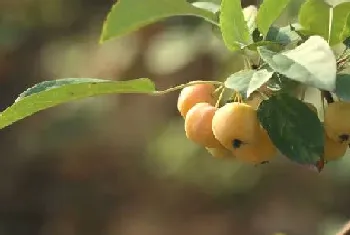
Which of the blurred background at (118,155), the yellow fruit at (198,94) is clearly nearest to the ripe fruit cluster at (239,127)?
the yellow fruit at (198,94)

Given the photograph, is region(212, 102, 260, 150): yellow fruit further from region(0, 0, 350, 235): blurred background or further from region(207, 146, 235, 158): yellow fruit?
region(0, 0, 350, 235): blurred background

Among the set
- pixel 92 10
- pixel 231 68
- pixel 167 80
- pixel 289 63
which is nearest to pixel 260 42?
pixel 289 63

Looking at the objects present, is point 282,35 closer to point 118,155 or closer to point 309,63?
point 309,63

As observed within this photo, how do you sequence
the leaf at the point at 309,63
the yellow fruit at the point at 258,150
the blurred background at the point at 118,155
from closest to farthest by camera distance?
Answer: the leaf at the point at 309,63, the yellow fruit at the point at 258,150, the blurred background at the point at 118,155

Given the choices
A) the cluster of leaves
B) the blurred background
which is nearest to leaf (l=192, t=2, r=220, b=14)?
the cluster of leaves

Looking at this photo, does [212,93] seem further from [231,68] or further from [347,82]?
[231,68]

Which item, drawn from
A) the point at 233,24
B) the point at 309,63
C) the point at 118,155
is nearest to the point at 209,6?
the point at 233,24

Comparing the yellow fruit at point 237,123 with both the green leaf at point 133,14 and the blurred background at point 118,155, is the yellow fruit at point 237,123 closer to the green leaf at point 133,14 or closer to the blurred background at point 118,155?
the green leaf at point 133,14
